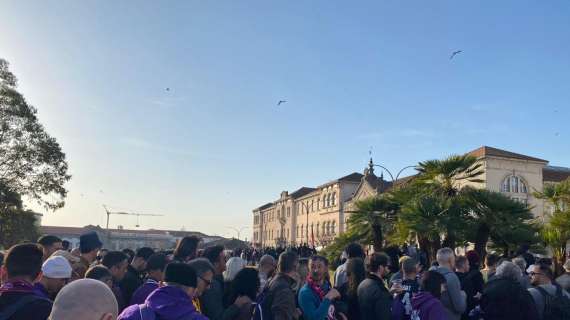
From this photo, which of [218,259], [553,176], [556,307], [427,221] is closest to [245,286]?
[218,259]

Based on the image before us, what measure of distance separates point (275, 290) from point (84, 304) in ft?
8.51

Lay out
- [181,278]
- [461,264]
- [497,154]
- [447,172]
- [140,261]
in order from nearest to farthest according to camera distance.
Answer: [181,278], [461,264], [140,261], [447,172], [497,154]

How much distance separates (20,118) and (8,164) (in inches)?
107

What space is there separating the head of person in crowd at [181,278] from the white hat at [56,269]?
4.54ft

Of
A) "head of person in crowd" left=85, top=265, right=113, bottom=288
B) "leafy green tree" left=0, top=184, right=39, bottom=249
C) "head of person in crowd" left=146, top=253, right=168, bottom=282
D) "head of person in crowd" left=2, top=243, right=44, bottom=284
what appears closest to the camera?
"head of person in crowd" left=2, top=243, right=44, bottom=284

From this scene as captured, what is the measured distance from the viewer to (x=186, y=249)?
7.36m

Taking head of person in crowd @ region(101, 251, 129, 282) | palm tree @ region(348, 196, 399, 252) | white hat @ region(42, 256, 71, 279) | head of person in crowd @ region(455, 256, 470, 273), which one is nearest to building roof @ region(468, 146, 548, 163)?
palm tree @ region(348, 196, 399, 252)

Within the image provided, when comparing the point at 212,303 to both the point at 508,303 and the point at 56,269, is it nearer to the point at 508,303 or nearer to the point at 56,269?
the point at 56,269

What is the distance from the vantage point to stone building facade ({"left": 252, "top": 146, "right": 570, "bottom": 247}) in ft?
158

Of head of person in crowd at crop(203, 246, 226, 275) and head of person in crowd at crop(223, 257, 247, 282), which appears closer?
head of person in crowd at crop(223, 257, 247, 282)

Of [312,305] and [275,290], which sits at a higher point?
[275,290]

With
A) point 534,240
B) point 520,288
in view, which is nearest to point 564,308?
point 520,288

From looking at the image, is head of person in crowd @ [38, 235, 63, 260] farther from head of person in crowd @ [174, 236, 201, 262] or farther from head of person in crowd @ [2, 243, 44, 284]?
head of person in crowd @ [2, 243, 44, 284]

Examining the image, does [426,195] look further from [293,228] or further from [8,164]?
[293,228]
